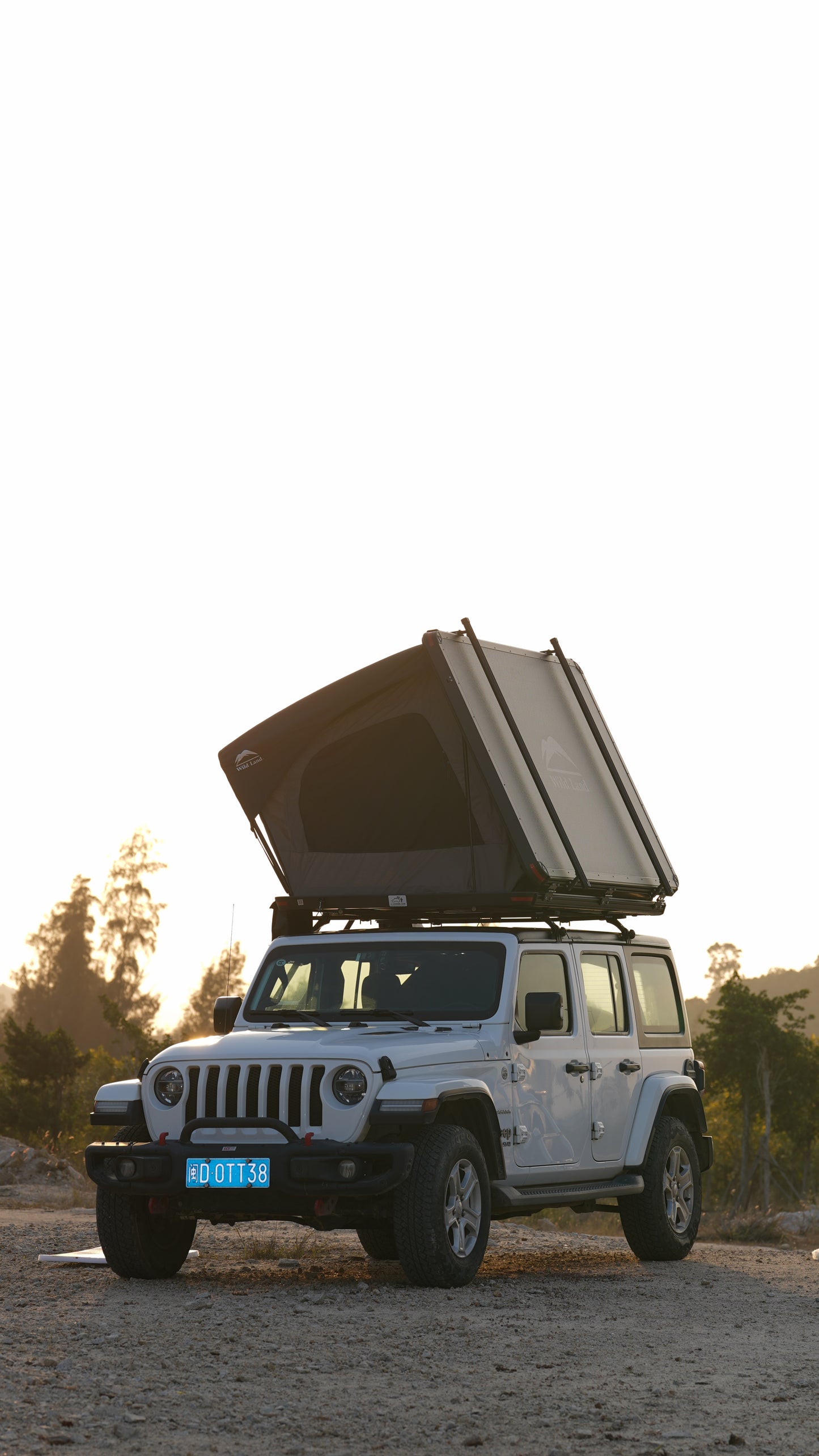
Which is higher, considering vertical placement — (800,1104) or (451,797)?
(451,797)

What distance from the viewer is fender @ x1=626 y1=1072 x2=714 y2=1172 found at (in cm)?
1069

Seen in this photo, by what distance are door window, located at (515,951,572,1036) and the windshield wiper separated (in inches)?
22.2

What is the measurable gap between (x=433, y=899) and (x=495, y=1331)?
3.43 m

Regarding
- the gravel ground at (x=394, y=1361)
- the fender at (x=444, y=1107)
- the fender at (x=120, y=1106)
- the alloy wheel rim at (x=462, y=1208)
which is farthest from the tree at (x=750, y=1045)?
the fender at (x=120, y=1106)

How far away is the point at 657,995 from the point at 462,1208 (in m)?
3.48

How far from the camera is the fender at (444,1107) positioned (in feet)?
26.8

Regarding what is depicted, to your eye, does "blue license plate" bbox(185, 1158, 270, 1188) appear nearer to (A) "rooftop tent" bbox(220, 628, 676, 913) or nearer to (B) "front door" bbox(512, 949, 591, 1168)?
(B) "front door" bbox(512, 949, 591, 1168)

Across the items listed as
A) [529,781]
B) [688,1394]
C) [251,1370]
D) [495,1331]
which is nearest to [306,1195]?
[495,1331]

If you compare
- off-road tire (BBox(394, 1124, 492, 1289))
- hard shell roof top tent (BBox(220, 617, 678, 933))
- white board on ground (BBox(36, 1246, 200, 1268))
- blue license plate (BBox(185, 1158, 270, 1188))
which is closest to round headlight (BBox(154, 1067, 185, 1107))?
blue license plate (BBox(185, 1158, 270, 1188))

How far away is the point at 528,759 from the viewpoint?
10.2 meters

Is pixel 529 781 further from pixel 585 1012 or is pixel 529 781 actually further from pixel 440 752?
pixel 585 1012

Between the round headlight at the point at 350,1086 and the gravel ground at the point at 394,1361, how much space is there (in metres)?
0.95

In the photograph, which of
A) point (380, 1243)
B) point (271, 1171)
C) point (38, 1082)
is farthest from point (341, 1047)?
point (38, 1082)

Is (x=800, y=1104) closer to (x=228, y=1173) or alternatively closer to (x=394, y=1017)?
(x=394, y=1017)
